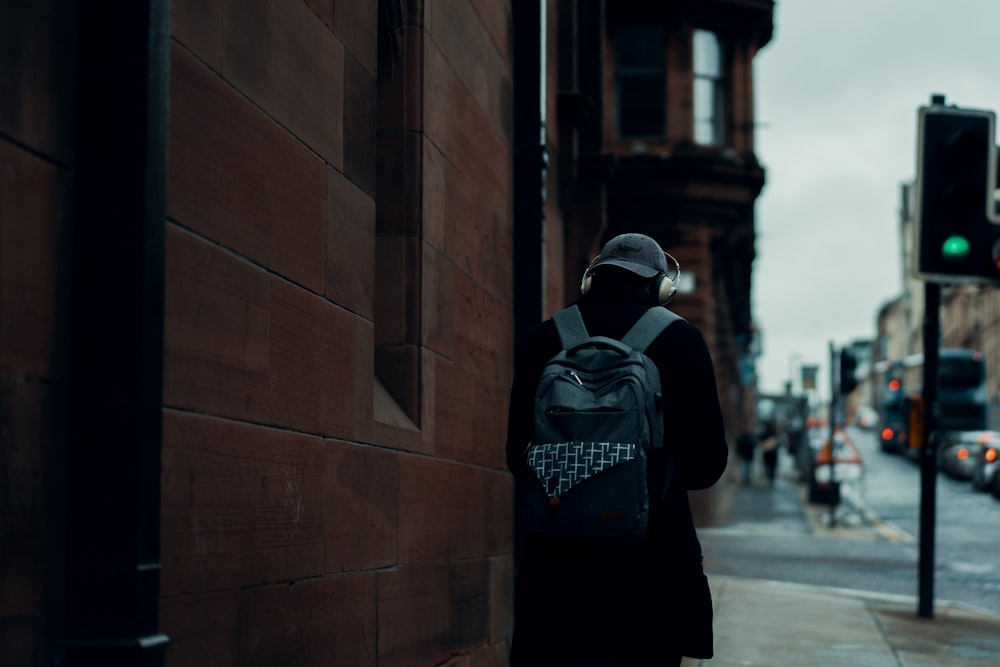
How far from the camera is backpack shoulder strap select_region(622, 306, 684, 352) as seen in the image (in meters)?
4.30

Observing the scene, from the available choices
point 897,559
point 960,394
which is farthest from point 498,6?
point 960,394

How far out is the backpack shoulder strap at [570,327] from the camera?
173 inches

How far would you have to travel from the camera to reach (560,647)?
4188 mm

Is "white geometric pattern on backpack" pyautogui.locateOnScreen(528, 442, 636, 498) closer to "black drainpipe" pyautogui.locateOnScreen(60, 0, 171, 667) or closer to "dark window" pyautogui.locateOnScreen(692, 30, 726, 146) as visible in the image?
"black drainpipe" pyautogui.locateOnScreen(60, 0, 171, 667)

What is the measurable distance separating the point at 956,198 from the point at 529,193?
3853 mm

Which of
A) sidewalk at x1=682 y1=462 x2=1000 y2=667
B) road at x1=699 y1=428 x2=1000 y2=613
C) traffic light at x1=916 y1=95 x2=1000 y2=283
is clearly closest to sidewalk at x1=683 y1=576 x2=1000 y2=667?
sidewalk at x1=682 y1=462 x2=1000 y2=667

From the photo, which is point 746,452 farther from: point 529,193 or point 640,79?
point 529,193

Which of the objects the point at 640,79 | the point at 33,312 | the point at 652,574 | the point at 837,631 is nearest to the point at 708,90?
the point at 640,79

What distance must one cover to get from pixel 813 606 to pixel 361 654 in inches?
266

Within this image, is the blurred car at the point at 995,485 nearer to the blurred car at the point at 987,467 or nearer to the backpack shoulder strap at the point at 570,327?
the blurred car at the point at 987,467

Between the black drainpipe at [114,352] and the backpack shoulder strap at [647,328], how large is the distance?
1334mm

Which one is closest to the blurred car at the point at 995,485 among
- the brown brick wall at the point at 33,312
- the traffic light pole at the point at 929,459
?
the traffic light pole at the point at 929,459

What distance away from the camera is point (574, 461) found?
4066mm

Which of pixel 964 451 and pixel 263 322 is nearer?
pixel 263 322
